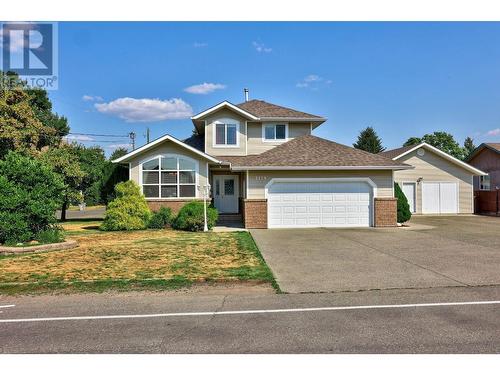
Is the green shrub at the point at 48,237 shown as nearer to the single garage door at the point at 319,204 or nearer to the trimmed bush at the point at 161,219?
the trimmed bush at the point at 161,219

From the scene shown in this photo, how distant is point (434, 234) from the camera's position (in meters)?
15.3

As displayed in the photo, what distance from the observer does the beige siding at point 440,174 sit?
1024 inches

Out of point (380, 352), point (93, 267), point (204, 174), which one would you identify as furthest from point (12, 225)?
point (380, 352)

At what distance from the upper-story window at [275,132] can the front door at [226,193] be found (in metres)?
3.15

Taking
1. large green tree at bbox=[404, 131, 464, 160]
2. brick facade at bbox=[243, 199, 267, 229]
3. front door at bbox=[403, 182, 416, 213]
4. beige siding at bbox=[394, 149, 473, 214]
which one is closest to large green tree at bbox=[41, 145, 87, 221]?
brick facade at bbox=[243, 199, 267, 229]

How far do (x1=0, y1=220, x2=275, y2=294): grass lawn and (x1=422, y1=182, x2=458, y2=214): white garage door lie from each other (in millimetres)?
17326

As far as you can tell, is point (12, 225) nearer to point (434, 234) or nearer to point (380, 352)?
point (380, 352)

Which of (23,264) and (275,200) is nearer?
(23,264)

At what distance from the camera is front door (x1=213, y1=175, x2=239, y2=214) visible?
23.7 meters

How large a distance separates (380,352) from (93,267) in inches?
285

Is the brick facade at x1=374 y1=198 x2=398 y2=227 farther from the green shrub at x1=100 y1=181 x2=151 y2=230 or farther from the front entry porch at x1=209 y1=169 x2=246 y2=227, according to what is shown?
the green shrub at x1=100 y1=181 x2=151 y2=230

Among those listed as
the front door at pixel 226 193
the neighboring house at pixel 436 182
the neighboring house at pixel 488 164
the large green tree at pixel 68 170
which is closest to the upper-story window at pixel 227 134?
the front door at pixel 226 193

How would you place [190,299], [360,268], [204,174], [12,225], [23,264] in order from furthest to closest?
[204,174] < [12,225] < [23,264] < [360,268] < [190,299]

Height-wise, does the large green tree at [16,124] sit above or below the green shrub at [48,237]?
above
